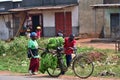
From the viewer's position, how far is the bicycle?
14242 millimetres

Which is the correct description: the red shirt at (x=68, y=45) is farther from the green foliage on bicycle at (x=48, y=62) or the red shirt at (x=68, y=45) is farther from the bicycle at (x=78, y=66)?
the green foliage on bicycle at (x=48, y=62)

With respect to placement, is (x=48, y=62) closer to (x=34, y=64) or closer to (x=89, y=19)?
(x=34, y=64)

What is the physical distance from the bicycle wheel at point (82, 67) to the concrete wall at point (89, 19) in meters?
24.9

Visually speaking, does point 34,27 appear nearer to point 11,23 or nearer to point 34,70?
point 11,23

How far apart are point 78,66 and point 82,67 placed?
191 mm

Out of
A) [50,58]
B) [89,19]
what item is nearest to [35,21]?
[89,19]

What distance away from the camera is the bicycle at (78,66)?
14.2 metres

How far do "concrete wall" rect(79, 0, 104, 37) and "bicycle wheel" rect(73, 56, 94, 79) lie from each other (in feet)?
81.6

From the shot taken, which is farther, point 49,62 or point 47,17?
point 47,17

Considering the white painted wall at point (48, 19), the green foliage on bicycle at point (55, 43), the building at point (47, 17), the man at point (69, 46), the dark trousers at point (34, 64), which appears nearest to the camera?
the green foliage on bicycle at point (55, 43)

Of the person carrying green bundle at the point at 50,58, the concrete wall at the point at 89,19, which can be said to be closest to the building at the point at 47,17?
the concrete wall at the point at 89,19

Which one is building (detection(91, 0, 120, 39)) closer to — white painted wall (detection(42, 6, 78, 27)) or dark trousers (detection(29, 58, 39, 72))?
white painted wall (detection(42, 6, 78, 27))

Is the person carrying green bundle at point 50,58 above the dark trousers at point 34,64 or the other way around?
above

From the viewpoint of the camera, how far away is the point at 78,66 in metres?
14.5
